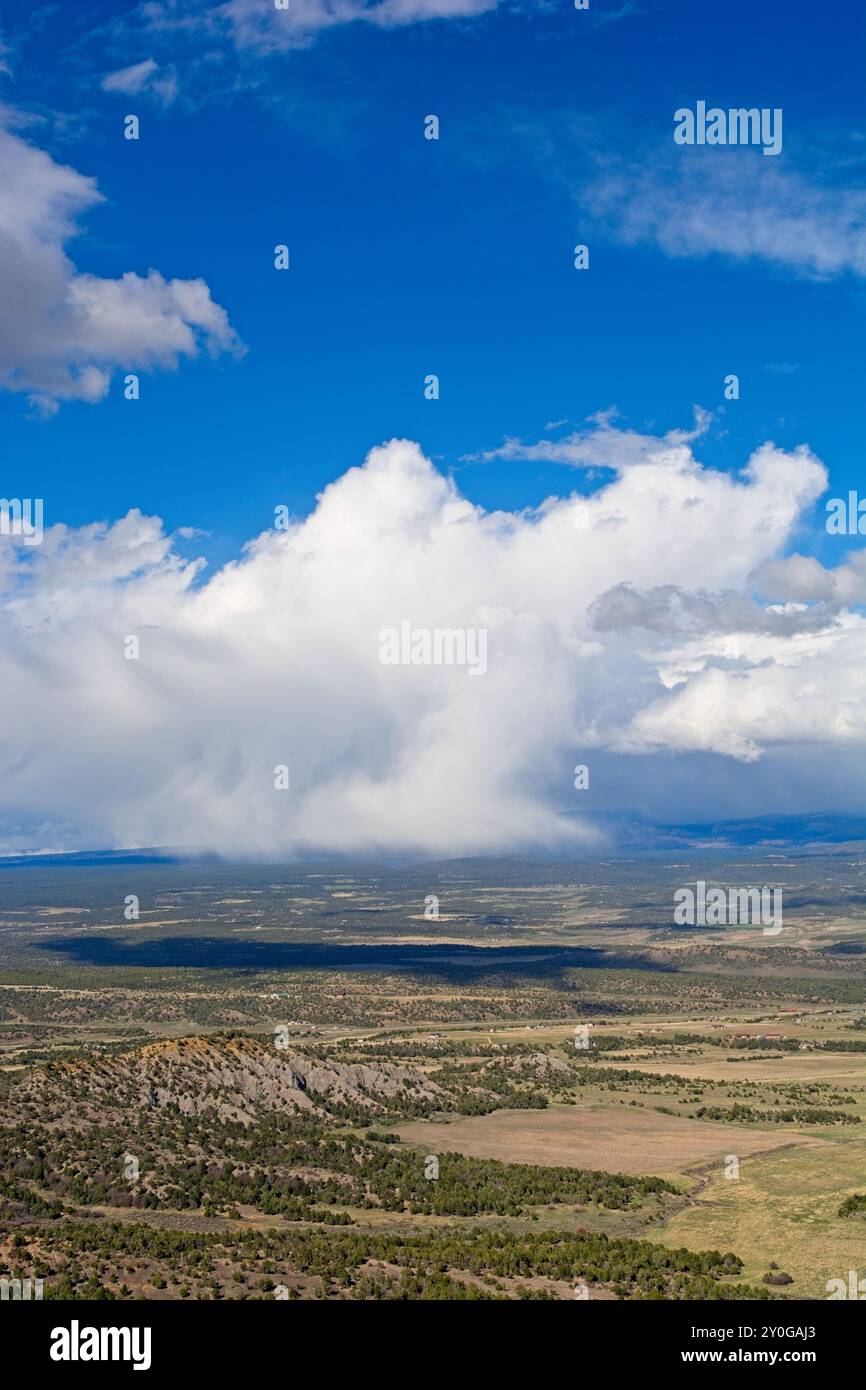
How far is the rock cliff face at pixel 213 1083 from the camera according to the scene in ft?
296

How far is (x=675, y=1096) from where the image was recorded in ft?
400

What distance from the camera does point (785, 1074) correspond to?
138 metres

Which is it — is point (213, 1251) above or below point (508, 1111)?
above

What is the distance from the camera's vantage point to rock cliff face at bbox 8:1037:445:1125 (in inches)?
3556

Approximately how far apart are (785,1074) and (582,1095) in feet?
108

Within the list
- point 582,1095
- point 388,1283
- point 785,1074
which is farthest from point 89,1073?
point 785,1074

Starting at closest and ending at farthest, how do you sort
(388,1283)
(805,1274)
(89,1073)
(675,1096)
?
(388,1283), (805,1274), (89,1073), (675,1096)

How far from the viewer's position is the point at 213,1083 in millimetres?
100062

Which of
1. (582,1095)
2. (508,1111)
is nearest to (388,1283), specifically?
(508,1111)

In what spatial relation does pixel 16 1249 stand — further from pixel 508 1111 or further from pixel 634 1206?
pixel 508 1111
